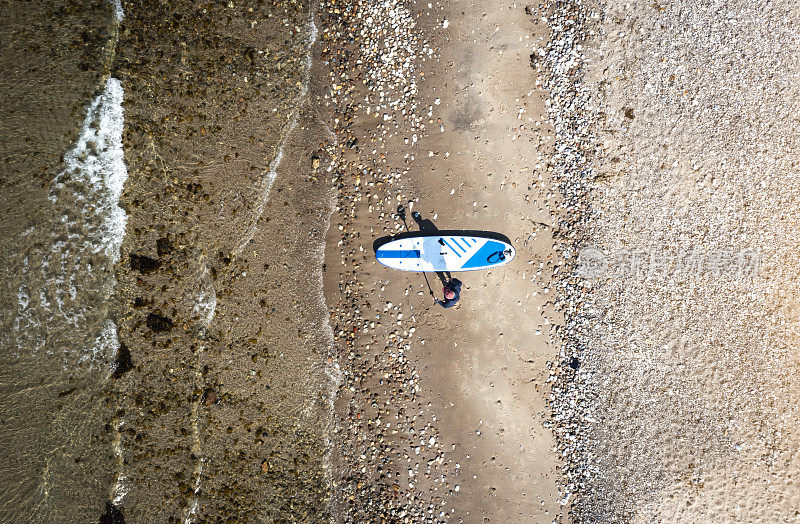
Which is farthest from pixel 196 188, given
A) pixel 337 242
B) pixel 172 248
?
pixel 337 242

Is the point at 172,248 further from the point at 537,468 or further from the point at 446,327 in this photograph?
the point at 537,468

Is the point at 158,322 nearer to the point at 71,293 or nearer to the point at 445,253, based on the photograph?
the point at 71,293

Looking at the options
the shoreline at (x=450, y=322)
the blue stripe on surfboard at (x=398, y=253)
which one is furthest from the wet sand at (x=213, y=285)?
the blue stripe on surfboard at (x=398, y=253)

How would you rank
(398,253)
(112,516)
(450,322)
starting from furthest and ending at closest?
1. (450,322)
2. (398,253)
3. (112,516)

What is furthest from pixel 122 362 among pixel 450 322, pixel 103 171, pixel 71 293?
pixel 450 322

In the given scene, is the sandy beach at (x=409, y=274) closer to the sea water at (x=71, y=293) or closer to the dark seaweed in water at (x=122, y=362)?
the sea water at (x=71, y=293)

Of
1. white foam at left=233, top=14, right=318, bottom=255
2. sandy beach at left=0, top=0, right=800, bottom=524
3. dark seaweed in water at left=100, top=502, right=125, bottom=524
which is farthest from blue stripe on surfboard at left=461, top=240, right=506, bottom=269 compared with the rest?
dark seaweed in water at left=100, top=502, right=125, bottom=524
